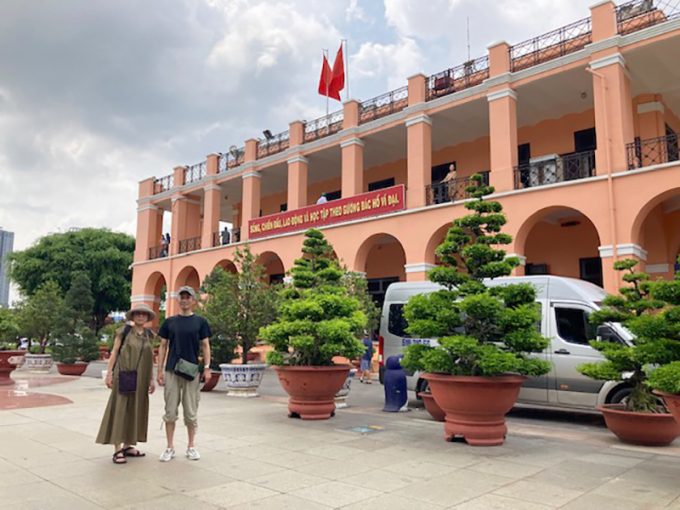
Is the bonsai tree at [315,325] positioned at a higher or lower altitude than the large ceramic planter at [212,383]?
higher

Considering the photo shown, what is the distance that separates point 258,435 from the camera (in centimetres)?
741

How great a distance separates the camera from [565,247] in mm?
18562

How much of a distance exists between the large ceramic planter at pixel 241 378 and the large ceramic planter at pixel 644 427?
7284mm

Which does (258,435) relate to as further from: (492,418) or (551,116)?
(551,116)

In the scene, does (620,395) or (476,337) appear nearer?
(476,337)

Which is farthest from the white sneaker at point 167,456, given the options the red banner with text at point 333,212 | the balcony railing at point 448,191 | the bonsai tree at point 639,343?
the red banner with text at point 333,212

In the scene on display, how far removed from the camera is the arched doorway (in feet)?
58.4

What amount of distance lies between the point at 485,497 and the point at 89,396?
996cm

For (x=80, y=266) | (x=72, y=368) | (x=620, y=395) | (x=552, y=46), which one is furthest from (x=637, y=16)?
(x=80, y=266)

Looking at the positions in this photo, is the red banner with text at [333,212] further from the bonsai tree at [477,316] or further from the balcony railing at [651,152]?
the bonsai tree at [477,316]

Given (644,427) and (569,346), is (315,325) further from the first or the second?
(644,427)

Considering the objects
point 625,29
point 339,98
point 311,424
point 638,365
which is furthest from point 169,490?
point 339,98

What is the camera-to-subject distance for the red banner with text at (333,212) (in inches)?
748

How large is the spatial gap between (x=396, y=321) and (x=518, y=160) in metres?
9.84
